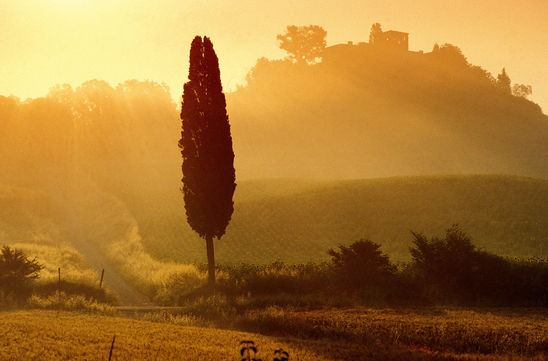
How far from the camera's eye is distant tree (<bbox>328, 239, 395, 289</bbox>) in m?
29.4

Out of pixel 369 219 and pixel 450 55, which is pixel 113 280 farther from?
pixel 450 55

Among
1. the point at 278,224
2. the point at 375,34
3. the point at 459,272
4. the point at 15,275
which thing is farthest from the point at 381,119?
the point at 15,275

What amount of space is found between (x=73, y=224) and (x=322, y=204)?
31.7 meters

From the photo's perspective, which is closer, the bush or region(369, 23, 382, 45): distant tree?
the bush

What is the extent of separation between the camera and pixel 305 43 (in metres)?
193

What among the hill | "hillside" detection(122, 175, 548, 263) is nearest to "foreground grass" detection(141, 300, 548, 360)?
"hillside" detection(122, 175, 548, 263)

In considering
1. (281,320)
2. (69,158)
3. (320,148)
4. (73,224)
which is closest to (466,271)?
(281,320)

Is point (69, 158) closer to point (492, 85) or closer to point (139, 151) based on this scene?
point (139, 151)

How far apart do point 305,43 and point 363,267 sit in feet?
562

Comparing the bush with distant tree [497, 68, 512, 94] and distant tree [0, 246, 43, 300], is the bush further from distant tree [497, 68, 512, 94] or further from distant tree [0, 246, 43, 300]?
distant tree [497, 68, 512, 94]

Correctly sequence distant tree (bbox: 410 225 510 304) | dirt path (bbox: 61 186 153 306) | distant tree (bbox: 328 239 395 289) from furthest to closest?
dirt path (bbox: 61 186 153 306), distant tree (bbox: 328 239 395 289), distant tree (bbox: 410 225 510 304)

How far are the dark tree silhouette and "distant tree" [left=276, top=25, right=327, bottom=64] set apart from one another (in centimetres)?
15759

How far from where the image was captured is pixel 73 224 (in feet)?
234

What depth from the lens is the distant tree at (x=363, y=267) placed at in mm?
29359
